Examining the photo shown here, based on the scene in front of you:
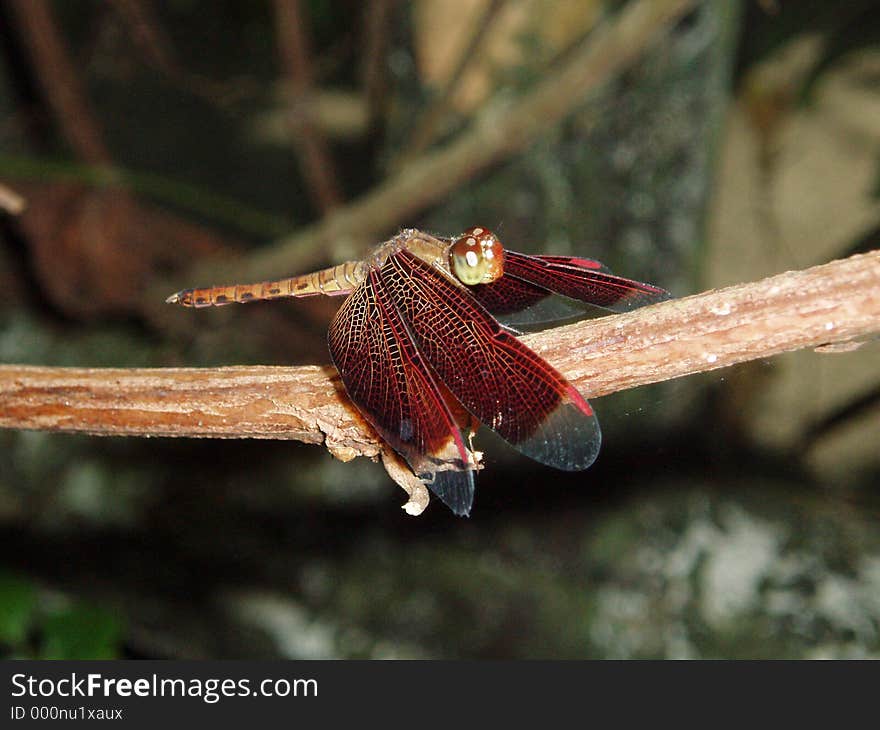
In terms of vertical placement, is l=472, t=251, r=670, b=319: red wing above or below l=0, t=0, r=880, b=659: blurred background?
below

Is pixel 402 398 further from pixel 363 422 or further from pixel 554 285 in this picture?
pixel 554 285

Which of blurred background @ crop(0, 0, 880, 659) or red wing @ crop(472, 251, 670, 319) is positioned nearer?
red wing @ crop(472, 251, 670, 319)

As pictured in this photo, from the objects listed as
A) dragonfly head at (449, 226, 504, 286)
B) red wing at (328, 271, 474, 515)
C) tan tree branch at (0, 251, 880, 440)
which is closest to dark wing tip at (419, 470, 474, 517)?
red wing at (328, 271, 474, 515)

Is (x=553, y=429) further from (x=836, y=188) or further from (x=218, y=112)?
(x=218, y=112)

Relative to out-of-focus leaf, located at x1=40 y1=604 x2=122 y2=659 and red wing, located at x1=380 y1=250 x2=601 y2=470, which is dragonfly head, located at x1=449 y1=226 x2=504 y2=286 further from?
out-of-focus leaf, located at x1=40 y1=604 x2=122 y2=659

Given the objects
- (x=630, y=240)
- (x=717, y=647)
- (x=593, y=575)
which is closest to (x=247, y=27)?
(x=630, y=240)

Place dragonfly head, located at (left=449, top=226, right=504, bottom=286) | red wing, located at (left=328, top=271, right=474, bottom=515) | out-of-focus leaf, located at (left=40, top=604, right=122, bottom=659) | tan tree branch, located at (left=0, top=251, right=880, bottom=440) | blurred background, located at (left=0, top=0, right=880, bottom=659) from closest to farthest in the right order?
tan tree branch, located at (left=0, top=251, right=880, bottom=440), red wing, located at (left=328, top=271, right=474, bottom=515), dragonfly head, located at (left=449, top=226, right=504, bottom=286), out-of-focus leaf, located at (left=40, top=604, right=122, bottom=659), blurred background, located at (left=0, top=0, right=880, bottom=659)

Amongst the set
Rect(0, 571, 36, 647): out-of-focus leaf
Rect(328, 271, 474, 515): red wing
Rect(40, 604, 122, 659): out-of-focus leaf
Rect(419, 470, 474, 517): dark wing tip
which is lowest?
Rect(419, 470, 474, 517): dark wing tip

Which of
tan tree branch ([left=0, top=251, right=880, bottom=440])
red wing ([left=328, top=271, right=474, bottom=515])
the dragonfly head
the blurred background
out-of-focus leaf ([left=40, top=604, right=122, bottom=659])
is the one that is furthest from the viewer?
the blurred background

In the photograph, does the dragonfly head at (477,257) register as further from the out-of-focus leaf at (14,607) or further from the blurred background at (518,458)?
the out-of-focus leaf at (14,607)
